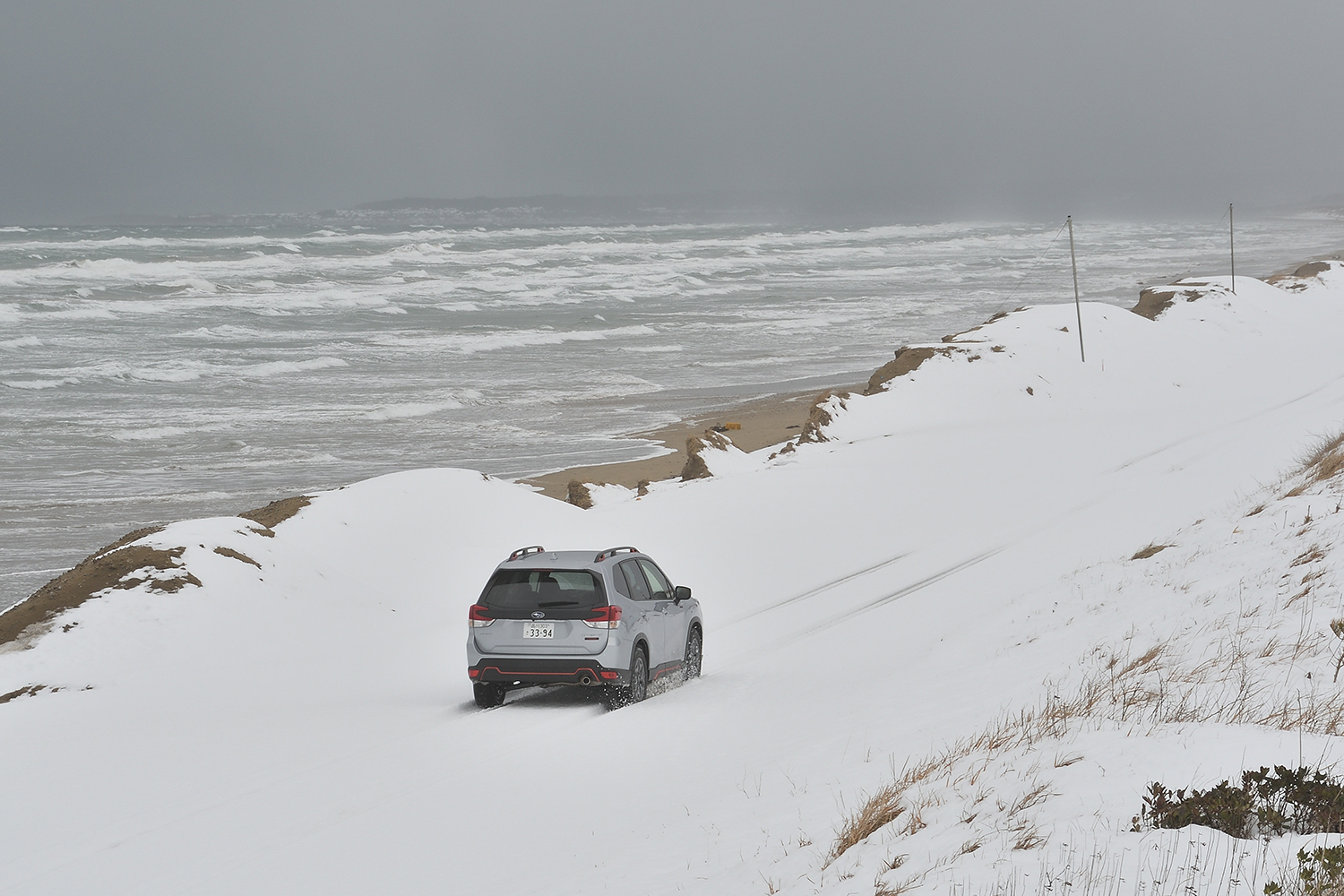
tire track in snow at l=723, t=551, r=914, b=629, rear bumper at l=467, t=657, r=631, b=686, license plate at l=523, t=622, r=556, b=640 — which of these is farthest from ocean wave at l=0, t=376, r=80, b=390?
license plate at l=523, t=622, r=556, b=640

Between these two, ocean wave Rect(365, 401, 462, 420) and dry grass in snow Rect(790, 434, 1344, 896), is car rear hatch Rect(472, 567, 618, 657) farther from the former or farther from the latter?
ocean wave Rect(365, 401, 462, 420)

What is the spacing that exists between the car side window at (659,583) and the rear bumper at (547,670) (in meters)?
1.58

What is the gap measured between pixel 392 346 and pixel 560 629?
41.9 metres

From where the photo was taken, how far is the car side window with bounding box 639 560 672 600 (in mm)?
12062

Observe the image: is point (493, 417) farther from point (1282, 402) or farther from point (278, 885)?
point (278, 885)

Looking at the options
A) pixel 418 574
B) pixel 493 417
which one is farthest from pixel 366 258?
pixel 418 574

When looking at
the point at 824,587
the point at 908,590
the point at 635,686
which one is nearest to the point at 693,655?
the point at 635,686

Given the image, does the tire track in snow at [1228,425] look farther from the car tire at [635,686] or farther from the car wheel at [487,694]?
the car wheel at [487,694]

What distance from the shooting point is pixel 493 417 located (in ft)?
116

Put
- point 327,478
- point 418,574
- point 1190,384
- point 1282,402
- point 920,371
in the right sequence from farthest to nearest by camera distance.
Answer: point 1190,384
point 920,371
point 1282,402
point 327,478
point 418,574

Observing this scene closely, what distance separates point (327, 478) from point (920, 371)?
1861 cm

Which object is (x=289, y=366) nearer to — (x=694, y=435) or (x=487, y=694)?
(x=694, y=435)

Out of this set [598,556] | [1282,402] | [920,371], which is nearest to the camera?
[598,556]

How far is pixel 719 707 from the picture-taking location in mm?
10766
